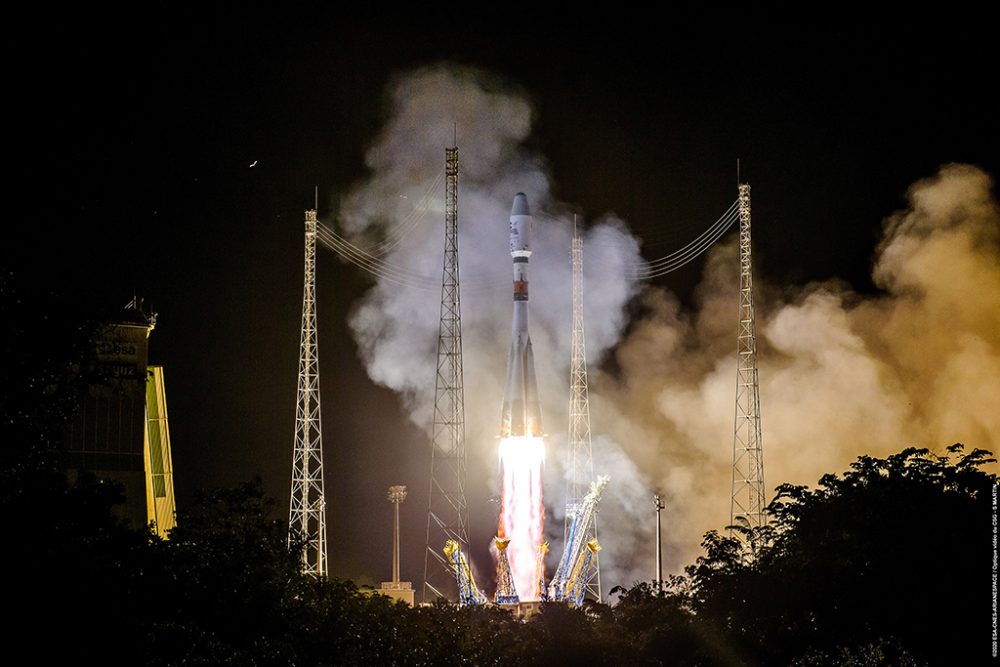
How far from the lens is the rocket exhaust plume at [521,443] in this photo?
6028cm

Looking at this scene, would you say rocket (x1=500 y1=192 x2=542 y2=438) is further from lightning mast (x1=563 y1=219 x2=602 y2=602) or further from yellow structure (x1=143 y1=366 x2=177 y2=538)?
yellow structure (x1=143 y1=366 x2=177 y2=538)

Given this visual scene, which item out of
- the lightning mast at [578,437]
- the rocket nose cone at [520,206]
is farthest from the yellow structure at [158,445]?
the lightning mast at [578,437]

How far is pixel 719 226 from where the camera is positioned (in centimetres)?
7306

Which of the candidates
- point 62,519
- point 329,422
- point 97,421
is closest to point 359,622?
point 62,519

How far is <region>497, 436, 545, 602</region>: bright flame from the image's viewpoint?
60656 mm

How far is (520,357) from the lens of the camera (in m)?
60.8

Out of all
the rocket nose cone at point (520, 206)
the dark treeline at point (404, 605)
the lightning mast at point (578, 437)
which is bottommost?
the dark treeline at point (404, 605)

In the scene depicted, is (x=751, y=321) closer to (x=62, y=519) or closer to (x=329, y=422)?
(x=329, y=422)

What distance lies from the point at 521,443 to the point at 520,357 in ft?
11.1

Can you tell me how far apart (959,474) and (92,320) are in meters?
20.9

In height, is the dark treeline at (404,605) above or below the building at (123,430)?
below

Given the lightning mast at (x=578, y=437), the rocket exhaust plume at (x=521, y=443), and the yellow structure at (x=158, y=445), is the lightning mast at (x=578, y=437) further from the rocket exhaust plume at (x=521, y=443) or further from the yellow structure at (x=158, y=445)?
the yellow structure at (x=158, y=445)

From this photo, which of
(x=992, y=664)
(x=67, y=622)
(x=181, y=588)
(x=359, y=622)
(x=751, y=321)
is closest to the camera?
(x=67, y=622)

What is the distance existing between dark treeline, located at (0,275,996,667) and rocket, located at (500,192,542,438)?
56.4 feet
